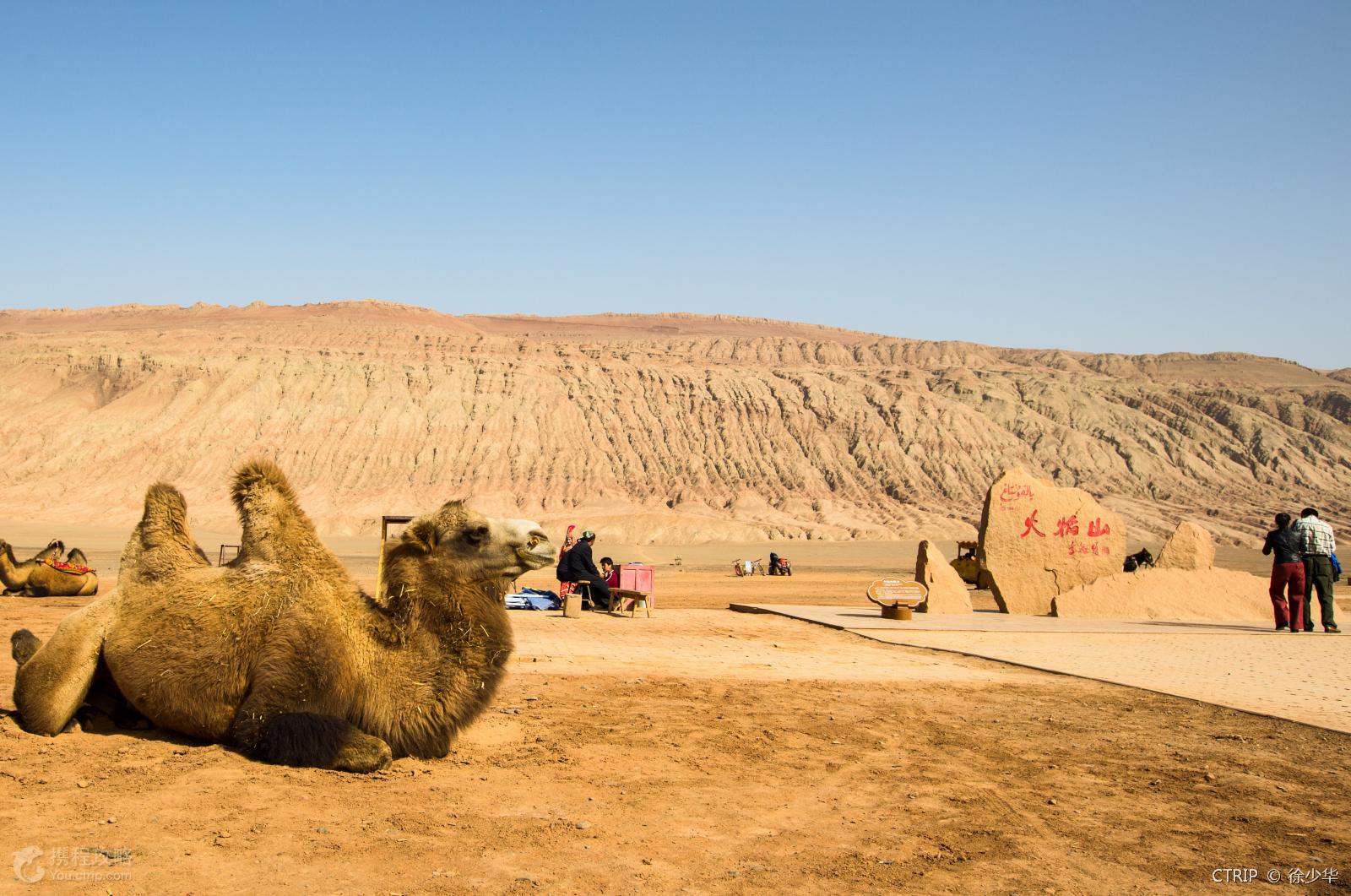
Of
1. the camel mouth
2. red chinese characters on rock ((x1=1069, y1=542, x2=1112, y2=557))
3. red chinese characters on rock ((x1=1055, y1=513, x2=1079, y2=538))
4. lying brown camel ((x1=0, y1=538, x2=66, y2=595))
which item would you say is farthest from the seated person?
the camel mouth

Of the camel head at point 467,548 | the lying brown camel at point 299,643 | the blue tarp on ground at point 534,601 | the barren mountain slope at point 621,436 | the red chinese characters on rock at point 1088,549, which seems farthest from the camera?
the barren mountain slope at point 621,436

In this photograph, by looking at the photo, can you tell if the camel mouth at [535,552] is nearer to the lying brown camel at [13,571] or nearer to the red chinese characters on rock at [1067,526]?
the red chinese characters on rock at [1067,526]

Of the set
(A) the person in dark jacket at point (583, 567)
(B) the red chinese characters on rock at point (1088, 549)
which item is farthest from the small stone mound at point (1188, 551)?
(A) the person in dark jacket at point (583, 567)

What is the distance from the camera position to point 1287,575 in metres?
18.4

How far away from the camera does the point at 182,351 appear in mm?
91688

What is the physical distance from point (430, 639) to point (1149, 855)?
4.21 meters

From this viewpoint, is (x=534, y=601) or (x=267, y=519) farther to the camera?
(x=534, y=601)

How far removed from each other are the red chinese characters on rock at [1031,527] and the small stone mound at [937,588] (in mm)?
1665

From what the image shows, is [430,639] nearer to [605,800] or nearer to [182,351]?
[605,800]

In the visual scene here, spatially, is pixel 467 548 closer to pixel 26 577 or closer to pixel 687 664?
pixel 687 664

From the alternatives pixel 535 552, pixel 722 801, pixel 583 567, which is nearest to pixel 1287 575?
pixel 583 567

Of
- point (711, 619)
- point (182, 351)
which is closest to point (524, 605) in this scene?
point (711, 619)

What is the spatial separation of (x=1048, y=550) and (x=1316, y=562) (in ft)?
15.7

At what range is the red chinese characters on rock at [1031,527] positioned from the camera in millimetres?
→ 21812
